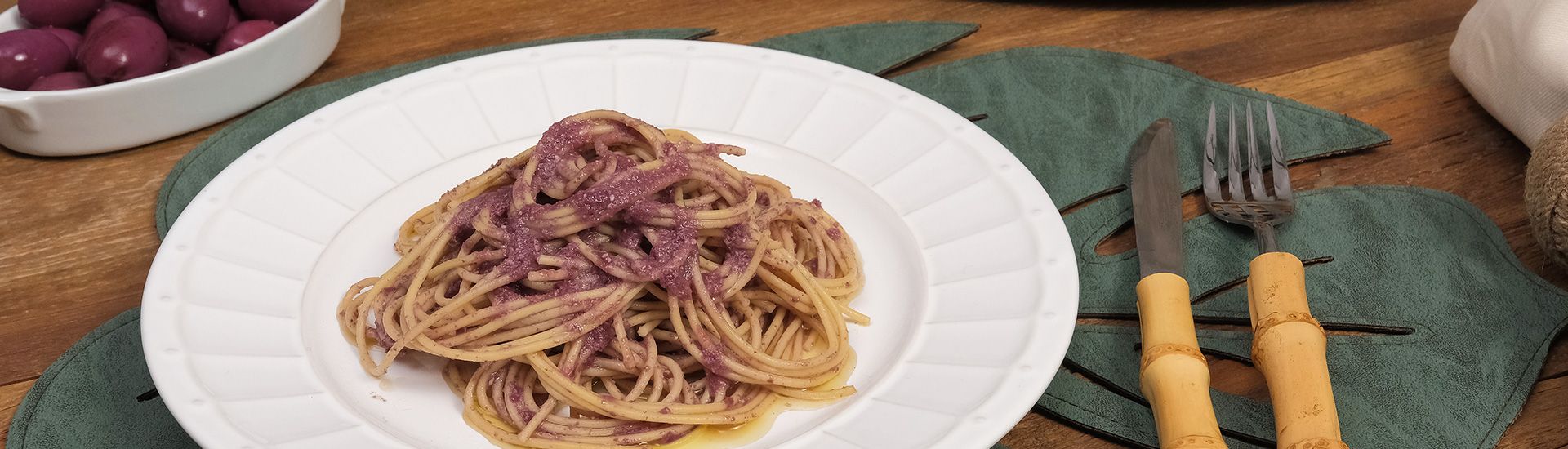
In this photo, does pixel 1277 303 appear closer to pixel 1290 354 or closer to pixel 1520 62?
pixel 1290 354

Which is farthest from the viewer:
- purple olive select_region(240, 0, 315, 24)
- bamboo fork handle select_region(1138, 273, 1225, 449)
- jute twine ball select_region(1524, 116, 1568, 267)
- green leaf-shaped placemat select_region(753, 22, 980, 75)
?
green leaf-shaped placemat select_region(753, 22, 980, 75)

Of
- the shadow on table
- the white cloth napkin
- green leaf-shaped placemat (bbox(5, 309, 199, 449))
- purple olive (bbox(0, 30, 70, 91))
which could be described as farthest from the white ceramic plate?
the white cloth napkin

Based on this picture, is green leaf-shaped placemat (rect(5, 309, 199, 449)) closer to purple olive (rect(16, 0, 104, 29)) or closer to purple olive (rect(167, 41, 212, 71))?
purple olive (rect(167, 41, 212, 71))

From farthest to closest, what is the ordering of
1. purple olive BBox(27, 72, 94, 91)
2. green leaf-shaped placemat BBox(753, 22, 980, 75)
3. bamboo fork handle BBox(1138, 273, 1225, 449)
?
green leaf-shaped placemat BBox(753, 22, 980, 75) → purple olive BBox(27, 72, 94, 91) → bamboo fork handle BBox(1138, 273, 1225, 449)

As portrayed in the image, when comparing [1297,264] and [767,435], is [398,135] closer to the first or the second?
[767,435]

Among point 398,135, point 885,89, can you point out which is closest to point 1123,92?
point 885,89

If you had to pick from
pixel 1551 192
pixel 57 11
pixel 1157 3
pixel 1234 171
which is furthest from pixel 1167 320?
pixel 57 11
